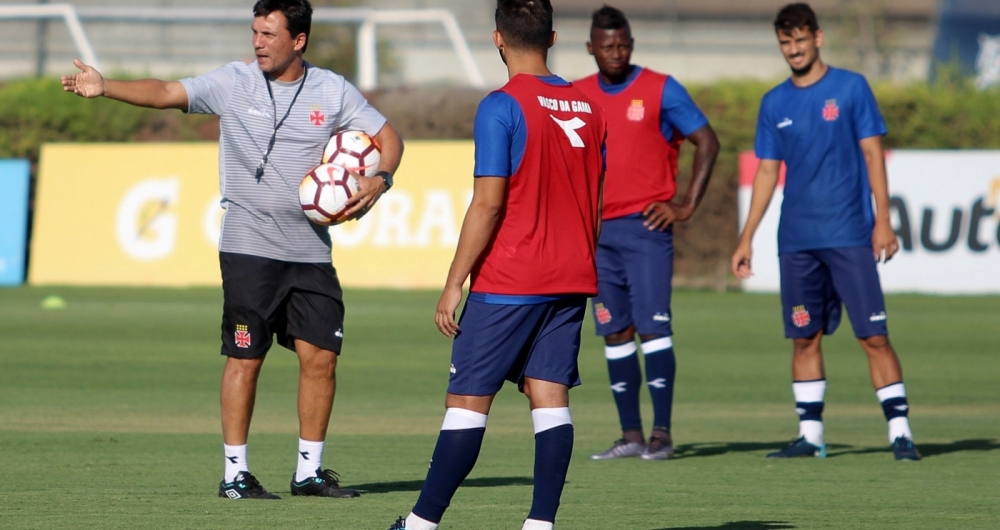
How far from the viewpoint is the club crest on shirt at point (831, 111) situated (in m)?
8.55

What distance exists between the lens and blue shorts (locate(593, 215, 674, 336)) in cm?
871

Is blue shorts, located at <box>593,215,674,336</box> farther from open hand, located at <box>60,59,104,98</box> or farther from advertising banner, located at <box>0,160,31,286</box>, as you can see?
advertising banner, located at <box>0,160,31,286</box>

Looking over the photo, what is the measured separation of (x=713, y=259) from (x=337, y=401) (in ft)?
41.2

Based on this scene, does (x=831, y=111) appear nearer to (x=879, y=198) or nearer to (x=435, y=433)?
(x=879, y=198)

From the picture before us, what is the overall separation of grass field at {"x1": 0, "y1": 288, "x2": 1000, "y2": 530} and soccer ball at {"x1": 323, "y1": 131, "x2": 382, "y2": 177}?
151 centimetres

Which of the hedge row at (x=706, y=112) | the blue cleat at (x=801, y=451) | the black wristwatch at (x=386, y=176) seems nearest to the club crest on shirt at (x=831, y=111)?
the blue cleat at (x=801, y=451)

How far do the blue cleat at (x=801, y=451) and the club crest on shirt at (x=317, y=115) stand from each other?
3.34 metres

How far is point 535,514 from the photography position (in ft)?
18.0

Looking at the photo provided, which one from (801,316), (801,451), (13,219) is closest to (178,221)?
(13,219)

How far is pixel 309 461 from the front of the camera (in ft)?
22.5

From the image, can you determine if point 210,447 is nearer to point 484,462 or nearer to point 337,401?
point 484,462

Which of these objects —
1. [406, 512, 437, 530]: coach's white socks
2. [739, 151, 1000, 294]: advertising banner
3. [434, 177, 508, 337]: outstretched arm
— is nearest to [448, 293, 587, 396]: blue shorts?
[434, 177, 508, 337]: outstretched arm

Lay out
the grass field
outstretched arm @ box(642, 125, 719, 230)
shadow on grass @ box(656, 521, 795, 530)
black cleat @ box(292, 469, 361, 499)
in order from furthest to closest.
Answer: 1. outstretched arm @ box(642, 125, 719, 230)
2. black cleat @ box(292, 469, 361, 499)
3. the grass field
4. shadow on grass @ box(656, 521, 795, 530)

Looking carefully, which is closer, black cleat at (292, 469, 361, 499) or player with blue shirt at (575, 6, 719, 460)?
black cleat at (292, 469, 361, 499)
